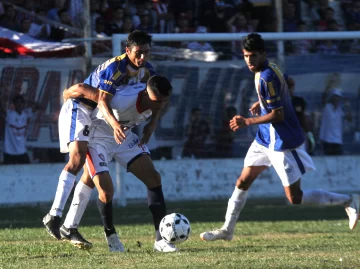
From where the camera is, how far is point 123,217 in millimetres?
12320

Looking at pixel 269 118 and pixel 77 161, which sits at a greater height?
pixel 269 118

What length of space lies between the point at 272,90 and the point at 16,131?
22.8ft

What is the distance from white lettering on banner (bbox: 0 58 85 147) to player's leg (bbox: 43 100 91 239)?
6067 millimetres

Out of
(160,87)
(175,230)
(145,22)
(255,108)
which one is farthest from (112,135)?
(145,22)

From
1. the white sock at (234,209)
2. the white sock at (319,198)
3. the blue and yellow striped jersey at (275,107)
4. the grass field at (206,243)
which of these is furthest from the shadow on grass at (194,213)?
the blue and yellow striped jersey at (275,107)

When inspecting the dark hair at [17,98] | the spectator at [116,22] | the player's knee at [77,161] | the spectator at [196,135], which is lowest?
the spectator at [196,135]

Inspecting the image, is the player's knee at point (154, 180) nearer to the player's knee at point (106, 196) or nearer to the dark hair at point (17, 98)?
the player's knee at point (106, 196)

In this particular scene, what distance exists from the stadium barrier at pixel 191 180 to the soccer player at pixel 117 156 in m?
5.62

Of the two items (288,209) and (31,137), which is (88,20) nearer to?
(31,137)

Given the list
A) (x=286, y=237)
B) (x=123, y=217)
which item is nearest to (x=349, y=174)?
(x=123, y=217)

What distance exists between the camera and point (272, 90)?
8430mm

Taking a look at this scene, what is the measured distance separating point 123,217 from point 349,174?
461cm

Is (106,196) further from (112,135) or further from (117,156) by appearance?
(112,135)

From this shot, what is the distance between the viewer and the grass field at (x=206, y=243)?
23.7 ft
